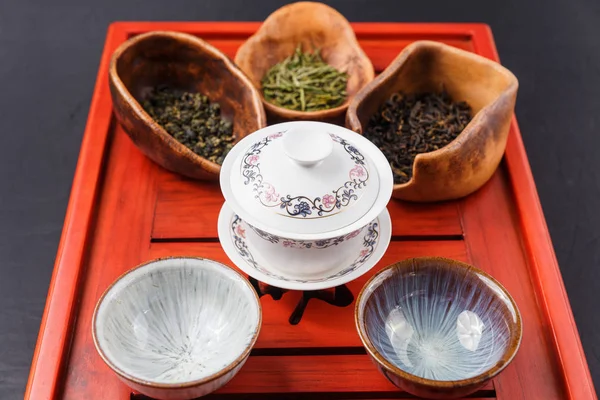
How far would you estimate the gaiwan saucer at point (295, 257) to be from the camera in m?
1.21

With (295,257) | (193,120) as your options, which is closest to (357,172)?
(295,257)

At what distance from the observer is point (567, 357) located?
1.22 meters

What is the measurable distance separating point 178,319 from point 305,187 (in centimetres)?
32

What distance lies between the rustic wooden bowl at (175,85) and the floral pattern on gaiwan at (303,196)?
260 millimetres

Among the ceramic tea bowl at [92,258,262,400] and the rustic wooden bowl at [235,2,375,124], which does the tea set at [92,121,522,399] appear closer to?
the ceramic tea bowl at [92,258,262,400]

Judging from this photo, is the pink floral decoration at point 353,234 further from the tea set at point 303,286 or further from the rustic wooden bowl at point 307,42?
the rustic wooden bowl at point 307,42

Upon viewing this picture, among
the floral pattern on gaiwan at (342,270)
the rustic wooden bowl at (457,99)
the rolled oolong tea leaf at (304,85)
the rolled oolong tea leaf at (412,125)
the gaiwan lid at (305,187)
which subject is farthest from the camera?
the rolled oolong tea leaf at (304,85)

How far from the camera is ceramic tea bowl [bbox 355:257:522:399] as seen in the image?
115 centimetres

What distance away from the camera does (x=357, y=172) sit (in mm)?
1164

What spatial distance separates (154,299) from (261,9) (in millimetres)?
1531

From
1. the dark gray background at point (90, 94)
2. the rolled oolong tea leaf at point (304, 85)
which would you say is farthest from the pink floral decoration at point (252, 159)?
the dark gray background at point (90, 94)

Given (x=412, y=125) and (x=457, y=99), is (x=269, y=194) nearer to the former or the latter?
(x=412, y=125)

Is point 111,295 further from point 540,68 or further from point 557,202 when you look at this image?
point 540,68

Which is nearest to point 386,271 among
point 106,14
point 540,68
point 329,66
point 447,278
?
point 447,278
